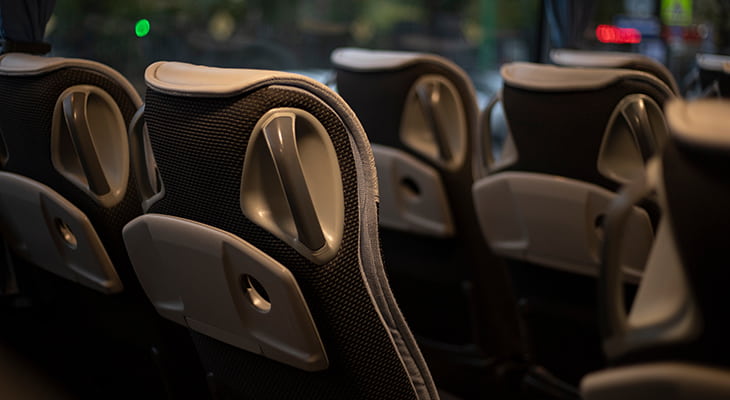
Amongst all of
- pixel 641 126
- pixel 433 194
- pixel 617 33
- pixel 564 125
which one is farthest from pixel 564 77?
pixel 617 33

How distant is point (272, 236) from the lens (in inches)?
49.0

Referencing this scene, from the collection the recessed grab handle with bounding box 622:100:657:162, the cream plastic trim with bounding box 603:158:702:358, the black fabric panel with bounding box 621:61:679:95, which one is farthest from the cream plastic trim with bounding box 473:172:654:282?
the cream plastic trim with bounding box 603:158:702:358

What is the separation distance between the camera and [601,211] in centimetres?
208

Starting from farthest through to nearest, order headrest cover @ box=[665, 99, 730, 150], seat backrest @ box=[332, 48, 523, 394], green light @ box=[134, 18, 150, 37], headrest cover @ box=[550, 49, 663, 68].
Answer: green light @ box=[134, 18, 150, 37]
seat backrest @ box=[332, 48, 523, 394]
headrest cover @ box=[550, 49, 663, 68]
headrest cover @ box=[665, 99, 730, 150]

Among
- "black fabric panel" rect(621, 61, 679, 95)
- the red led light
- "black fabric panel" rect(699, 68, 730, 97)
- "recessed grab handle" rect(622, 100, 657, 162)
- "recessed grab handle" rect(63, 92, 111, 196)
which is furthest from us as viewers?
the red led light

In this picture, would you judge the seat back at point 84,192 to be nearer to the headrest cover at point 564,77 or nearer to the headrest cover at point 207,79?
the headrest cover at point 207,79

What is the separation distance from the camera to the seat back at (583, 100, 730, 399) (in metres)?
0.72

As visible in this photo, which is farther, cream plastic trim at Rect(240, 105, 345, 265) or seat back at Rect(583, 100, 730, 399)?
cream plastic trim at Rect(240, 105, 345, 265)

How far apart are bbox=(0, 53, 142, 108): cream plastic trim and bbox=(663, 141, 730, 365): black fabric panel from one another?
1.35 metres

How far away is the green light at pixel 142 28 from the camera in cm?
366

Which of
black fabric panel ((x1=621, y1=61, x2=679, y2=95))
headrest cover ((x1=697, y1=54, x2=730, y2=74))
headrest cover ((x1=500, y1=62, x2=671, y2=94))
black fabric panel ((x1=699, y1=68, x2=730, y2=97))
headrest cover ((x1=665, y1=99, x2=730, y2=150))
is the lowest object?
black fabric panel ((x1=699, y1=68, x2=730, y2=97))

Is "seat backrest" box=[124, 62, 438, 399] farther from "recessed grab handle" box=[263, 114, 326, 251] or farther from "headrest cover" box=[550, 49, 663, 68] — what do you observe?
"headrest cover" box=[550, 49, 663, 68]

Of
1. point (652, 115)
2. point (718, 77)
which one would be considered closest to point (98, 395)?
point (652, 115)

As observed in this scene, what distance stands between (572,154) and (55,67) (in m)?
1.21
